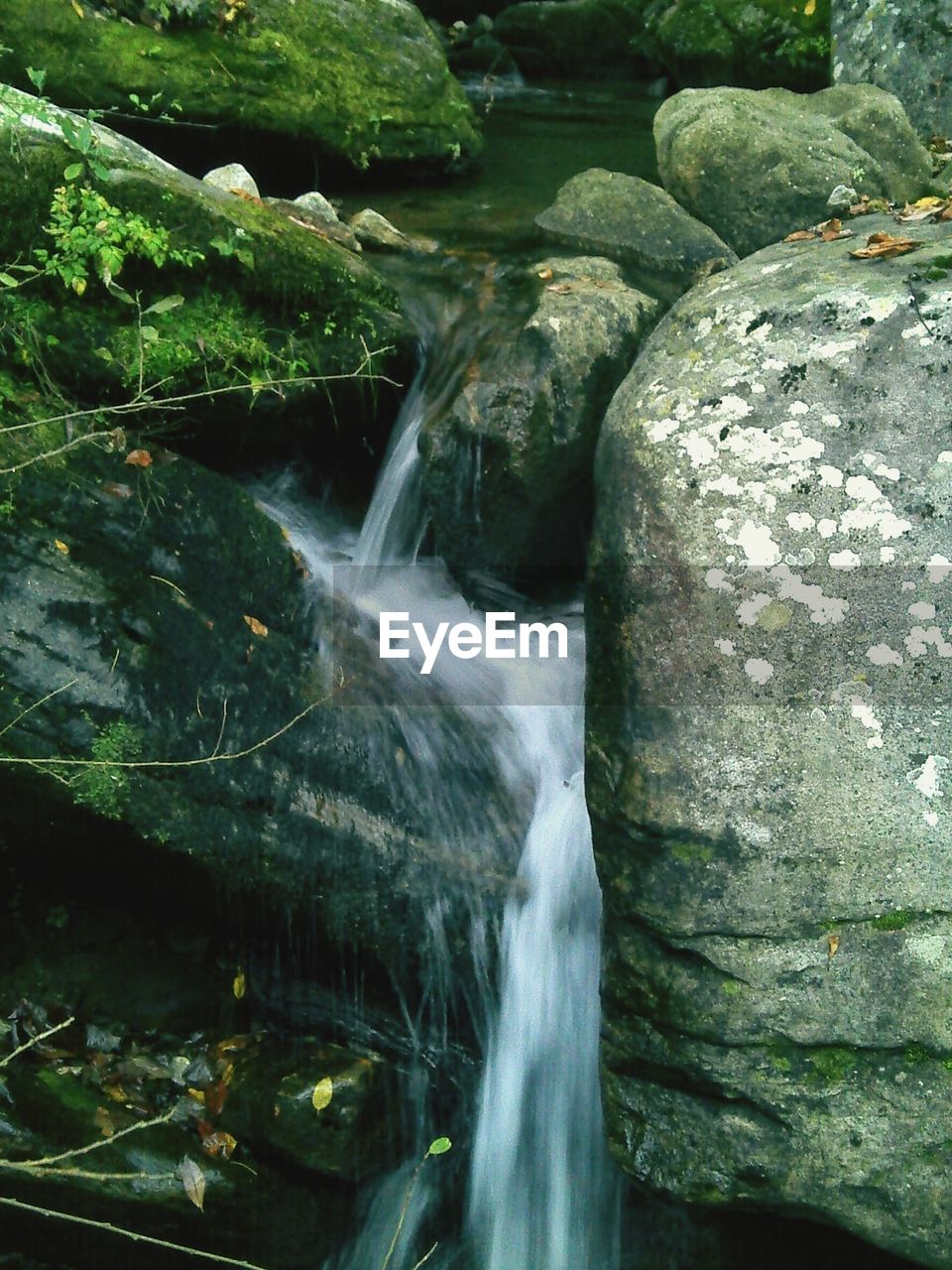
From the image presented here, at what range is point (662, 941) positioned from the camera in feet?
10.9

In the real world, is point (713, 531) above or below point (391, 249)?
below

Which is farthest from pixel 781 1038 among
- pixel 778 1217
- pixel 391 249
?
pixel 391 249

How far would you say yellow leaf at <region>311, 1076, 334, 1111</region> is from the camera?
4020 millimetres

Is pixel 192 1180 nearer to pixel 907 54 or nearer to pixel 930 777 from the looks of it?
pixel 930 777

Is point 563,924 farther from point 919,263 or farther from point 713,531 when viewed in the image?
point 919,263

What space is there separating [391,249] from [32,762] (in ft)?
12.3

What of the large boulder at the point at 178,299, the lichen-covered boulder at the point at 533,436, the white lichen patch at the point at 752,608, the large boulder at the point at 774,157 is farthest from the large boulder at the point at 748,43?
the white lichen patch at the point at 752,608

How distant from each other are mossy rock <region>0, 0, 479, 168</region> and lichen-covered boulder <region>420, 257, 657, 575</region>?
3206 mm

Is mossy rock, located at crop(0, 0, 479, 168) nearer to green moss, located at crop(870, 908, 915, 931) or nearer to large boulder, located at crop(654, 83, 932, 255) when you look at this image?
large boulder, located at crop(654, 83, 932, 255)

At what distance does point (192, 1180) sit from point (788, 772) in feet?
7.48

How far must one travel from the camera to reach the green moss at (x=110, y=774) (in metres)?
3.84

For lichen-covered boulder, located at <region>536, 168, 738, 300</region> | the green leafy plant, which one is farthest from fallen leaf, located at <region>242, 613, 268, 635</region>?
lichen-covered boulder, located at <region>536, 168, 738, 300</region>

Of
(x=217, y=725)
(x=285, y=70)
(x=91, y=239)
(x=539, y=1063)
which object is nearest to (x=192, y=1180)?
(x=539, y=1063)

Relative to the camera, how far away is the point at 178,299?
4367 mm
